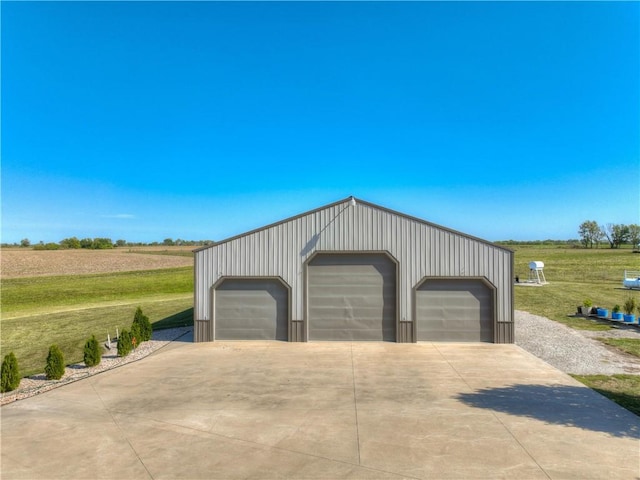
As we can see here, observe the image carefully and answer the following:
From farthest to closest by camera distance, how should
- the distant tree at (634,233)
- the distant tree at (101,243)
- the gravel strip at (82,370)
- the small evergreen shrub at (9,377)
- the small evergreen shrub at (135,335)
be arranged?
the distant tree at (101,243) < the distant tree at (634,233) < the small evergreen shrub at (135,335) < the small evergreen shrub at (9,377) < the gravel strip at (82,370)

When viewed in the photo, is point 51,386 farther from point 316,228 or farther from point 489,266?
point 489,266

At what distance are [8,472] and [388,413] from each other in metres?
6.26

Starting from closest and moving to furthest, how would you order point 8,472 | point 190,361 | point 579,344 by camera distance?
point 8,472
point 190,361
point 579,344

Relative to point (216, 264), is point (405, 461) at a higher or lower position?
lower

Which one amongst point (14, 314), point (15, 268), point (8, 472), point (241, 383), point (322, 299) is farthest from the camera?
point (15, 268)

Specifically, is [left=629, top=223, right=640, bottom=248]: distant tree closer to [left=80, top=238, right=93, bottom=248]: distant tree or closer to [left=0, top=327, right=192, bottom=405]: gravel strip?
[left=0, top=327, right=192, bottom=405]: gravel strip

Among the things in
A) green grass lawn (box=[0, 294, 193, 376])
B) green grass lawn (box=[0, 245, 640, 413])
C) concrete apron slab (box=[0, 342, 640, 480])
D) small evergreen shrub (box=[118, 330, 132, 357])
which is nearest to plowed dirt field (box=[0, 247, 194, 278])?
green grass lawn (box=[0, 245, 640, 413])

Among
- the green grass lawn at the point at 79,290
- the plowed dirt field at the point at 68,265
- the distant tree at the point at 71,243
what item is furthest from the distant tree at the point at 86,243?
the green grass lawn at the point at 79,290

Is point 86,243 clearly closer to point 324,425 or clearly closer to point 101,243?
point 101,243

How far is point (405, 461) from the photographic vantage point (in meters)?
5.42

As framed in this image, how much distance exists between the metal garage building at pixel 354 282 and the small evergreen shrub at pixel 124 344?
95.1 inches

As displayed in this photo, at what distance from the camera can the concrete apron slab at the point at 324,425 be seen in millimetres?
5332

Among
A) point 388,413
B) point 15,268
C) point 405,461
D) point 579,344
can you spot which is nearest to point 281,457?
point 405,461

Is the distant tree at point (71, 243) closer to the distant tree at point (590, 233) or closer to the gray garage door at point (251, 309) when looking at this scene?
the gray garage door at point (251, 309)
